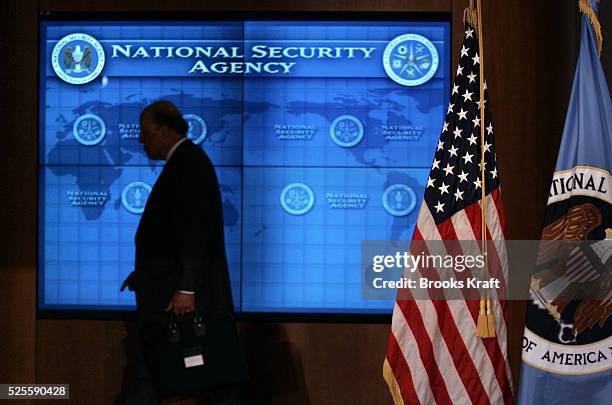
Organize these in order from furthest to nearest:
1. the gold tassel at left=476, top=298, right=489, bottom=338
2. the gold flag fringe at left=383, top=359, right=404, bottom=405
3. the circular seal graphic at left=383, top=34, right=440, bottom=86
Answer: the circular seal graphic at left=383, top=34, right=440, bottom=86
the gold flag fringe at left=383, top=359, right=404, bottom=405
the gold tassel at left=476, top=298, right=489, bottom=338

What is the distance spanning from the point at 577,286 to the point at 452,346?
563 millimetres

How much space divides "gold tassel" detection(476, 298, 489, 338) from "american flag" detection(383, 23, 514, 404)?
75mm

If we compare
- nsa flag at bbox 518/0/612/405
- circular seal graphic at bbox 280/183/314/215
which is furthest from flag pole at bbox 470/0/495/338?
circular seal graphic at bbox 280/183/314/215

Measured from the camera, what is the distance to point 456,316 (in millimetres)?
3658

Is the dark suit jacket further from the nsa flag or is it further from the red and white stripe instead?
the nsa flag

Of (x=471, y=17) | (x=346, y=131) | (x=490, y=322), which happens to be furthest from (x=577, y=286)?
(x=346, y=131)

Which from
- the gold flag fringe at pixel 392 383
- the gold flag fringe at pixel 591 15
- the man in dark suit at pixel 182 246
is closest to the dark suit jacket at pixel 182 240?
the man in dark suit at pixel 182 246

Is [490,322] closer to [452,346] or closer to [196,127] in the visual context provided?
[452,346]

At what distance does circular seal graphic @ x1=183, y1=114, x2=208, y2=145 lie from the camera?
4.31 metres

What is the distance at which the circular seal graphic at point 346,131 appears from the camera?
428 centimetres

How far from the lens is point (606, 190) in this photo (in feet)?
11.4

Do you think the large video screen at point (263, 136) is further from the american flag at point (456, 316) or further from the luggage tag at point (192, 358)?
the luggage tag at point (192, 358)

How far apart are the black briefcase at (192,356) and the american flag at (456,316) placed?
0.65 meters

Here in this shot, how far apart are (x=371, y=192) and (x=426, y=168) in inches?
11.4
